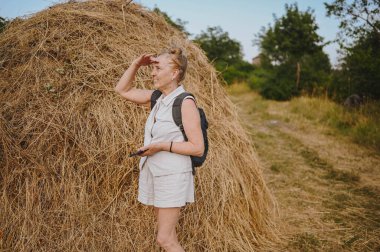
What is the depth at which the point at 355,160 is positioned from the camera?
6.91 meters

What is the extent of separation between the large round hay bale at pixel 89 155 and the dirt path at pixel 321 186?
611 millimetres

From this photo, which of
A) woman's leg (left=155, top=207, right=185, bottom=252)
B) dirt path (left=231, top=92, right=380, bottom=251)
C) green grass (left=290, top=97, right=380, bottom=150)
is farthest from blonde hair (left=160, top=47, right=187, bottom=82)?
green grass (left=290, top=97, right=380, bottom=150)

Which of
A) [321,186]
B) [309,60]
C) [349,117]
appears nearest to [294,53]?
[309,60]

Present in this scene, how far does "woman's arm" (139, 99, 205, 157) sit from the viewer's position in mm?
2076

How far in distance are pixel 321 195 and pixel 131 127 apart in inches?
Answer: 138

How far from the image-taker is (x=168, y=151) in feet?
6.97

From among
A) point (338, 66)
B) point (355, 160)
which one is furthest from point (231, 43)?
point (355, 160)

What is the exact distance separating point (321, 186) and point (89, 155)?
4.18 m

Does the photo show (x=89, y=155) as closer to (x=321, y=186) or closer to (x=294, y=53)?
(x=321, y=186)

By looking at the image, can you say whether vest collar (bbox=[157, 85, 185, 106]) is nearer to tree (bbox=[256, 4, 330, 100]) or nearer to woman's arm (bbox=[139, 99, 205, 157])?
woman's arm (bbox=[139, 99, 205, 157])

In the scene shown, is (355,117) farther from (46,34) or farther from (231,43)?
(231,43)

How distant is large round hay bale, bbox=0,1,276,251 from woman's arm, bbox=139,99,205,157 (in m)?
1.21

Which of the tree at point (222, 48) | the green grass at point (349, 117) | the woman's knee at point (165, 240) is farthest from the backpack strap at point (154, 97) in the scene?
the tree at point (222, 48)

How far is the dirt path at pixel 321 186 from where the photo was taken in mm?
3965
